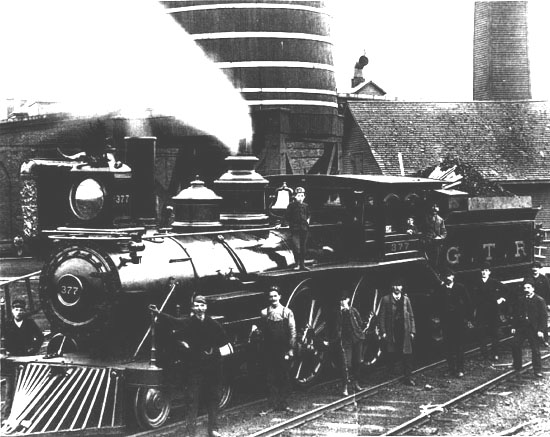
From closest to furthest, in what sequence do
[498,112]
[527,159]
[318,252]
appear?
[318,252] < [527,159] < [498,112]

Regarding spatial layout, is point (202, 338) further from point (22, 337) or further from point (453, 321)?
point (453, 321)

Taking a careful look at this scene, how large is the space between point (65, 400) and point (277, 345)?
2223mm

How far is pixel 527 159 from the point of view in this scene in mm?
24719

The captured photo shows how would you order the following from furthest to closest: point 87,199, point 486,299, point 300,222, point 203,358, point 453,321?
point 486,299, point 453,321, point 300,222, point 87,199, point 203,358

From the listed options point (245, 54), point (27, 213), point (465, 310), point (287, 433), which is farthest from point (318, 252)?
point (245, 54)

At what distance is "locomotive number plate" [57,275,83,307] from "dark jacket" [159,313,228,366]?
1.16m

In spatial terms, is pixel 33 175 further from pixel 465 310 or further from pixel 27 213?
pixel 465 310

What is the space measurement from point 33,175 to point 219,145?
6.31m

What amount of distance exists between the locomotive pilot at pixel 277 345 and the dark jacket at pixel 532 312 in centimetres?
343

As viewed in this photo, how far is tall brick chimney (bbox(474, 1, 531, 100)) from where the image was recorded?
2828 centimetres

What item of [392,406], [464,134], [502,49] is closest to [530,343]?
[392,406]

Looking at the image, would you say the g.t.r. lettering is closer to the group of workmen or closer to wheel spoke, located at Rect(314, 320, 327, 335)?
the group of workmen

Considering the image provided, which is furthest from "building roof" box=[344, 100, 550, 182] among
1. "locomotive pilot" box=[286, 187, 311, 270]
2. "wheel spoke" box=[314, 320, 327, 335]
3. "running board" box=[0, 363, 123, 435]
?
"running board" box=[0, 363, 123, 435]

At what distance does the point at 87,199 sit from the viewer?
25.6 ft
